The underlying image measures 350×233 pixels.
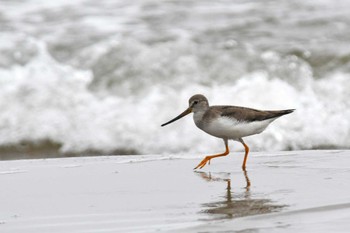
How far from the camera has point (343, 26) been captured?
1133 cm

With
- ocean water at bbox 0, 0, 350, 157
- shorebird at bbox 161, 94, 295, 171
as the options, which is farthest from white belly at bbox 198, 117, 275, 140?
ocean water at bbox 0, 0, 350, 157

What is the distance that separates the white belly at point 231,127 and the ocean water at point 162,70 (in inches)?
42.5

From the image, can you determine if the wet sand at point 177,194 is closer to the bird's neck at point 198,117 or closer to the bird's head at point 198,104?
the bird's neck at point 198,117

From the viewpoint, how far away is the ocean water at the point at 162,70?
8.79 meters

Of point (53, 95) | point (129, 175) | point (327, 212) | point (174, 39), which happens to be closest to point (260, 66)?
point (174, 39)

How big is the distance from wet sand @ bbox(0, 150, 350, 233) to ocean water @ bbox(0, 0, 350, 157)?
3.02ft

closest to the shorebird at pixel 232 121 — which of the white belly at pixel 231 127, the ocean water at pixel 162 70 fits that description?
the white belly at pixel 231 127

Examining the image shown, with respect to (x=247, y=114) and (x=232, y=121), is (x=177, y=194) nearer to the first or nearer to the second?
(x=232, y=121)

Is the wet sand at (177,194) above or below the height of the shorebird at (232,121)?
below

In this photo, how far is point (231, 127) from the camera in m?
7.37

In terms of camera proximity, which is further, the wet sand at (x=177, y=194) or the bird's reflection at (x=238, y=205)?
the bird's reflection at (x=238, y=205)

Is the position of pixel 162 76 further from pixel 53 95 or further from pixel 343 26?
pixel 343 26

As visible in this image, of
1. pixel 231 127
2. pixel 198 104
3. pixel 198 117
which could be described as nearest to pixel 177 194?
pixel 231 127

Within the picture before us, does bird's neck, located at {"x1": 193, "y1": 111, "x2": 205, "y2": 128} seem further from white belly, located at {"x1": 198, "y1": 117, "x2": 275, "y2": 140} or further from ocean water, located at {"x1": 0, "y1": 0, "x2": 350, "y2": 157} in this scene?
ocean water, located at {"x1": 0, "y1": 0, "x2": 350, "y2": 157}
